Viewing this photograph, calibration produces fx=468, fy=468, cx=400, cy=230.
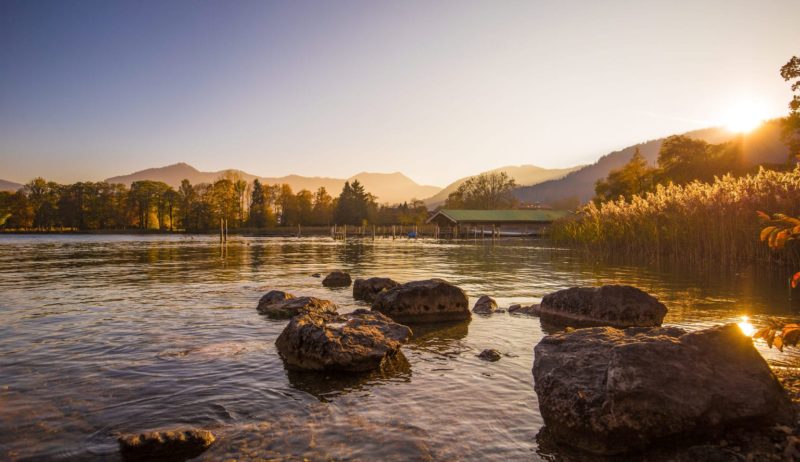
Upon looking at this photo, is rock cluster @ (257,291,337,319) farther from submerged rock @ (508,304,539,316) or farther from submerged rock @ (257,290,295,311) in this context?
submerged rock @ (508,304,539,316)

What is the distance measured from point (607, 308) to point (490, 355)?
12.6 ft

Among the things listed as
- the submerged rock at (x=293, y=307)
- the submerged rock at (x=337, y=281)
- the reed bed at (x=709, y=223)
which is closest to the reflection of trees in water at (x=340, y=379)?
the submerged rock at (x=293, y=307)

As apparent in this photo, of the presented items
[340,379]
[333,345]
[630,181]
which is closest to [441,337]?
[333,345]

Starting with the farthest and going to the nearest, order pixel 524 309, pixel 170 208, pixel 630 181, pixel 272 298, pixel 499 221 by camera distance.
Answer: pixel 170 208 < pixel 499 221 < pixel 630 181 < pixel 272 298 < pixel 524 309

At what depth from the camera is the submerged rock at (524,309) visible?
37.7ft

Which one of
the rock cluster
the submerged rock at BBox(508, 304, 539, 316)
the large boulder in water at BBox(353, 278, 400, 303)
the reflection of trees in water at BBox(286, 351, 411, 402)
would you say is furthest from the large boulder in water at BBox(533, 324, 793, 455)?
the large boulder in water at BBox(353, 278, 400, 303)

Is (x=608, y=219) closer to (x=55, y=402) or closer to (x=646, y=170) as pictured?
(x=55, y=402)

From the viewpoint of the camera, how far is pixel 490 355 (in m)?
7.59

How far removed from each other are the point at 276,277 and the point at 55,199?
131929mm

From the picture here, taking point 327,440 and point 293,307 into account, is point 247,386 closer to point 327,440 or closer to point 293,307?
point 327,440

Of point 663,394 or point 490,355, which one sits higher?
point 663,394

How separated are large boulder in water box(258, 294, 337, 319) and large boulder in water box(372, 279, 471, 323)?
1507mm

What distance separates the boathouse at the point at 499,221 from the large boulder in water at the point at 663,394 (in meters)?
72.6

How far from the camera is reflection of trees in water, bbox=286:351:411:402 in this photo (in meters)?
6.13
